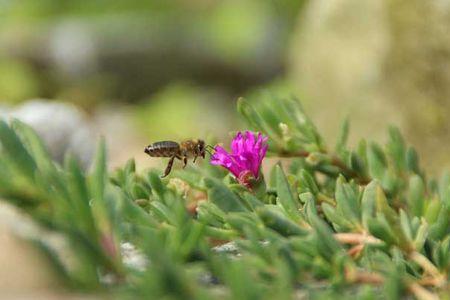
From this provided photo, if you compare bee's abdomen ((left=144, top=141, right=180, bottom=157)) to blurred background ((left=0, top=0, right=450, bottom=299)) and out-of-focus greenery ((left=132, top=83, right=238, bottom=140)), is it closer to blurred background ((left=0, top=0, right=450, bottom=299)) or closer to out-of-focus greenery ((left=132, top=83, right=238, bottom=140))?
blurred background ((left=0, top=0, right=450, bottom=299))

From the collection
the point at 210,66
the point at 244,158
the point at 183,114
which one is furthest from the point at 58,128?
the point at 210,66

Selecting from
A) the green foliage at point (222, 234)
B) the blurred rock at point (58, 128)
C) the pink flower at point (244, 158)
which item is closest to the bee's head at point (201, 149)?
the green foliage at point (222, 234)

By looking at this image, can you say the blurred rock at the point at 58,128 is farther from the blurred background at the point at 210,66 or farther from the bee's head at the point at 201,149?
the bee's head at the point at 201,149

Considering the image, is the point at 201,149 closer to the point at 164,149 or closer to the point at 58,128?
the point at 164,149

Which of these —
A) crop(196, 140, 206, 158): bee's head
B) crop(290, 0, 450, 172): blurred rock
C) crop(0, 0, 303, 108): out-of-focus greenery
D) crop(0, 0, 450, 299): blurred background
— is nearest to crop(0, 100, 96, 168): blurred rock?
crop(0, 0, 450, 299): blurred background

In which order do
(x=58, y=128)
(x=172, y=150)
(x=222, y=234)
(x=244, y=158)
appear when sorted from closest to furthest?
(x=222, y=234), (x=244, y=158), (x=172, y=150), (x=58, y=128)
